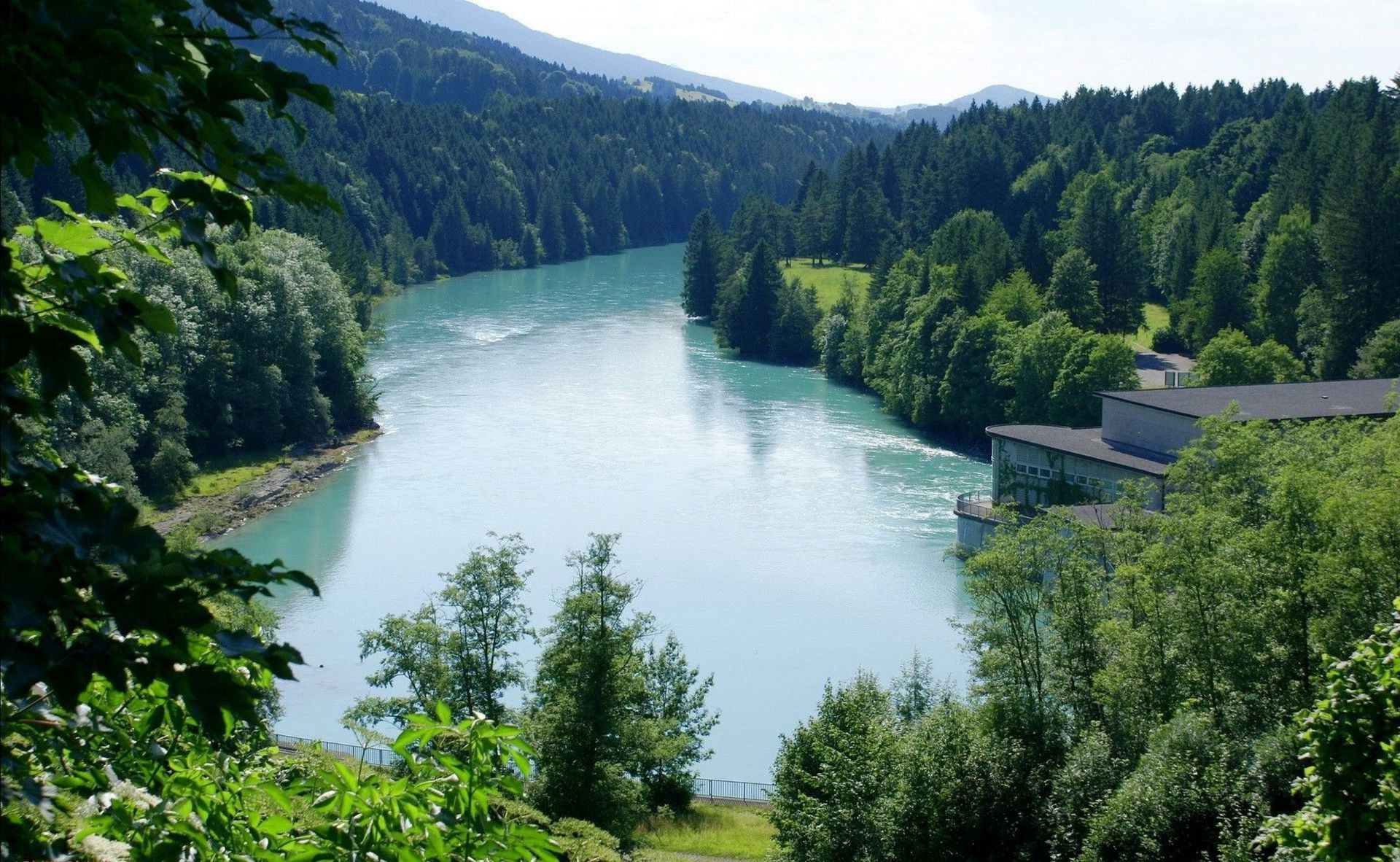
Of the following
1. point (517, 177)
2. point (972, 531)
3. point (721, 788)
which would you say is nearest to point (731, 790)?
point (721, 788)

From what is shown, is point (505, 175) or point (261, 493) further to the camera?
point (505, 175)

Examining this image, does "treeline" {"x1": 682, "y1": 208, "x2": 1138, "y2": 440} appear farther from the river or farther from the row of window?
the row of window

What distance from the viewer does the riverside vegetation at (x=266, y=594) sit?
2.55 meters

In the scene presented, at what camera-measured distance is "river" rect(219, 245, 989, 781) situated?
28797mm

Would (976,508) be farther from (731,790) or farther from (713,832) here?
(713,832)

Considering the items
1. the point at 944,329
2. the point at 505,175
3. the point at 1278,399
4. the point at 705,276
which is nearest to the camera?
the point at 1278,399

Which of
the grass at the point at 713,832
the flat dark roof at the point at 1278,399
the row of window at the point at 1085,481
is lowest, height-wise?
the grass at the point at 713,832

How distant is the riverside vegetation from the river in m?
5.09

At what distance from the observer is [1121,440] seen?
37.8m

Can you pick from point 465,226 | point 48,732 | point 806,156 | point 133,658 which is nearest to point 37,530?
point 133,658

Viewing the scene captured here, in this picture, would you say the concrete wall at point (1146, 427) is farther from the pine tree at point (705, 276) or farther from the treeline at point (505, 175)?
the pine tree at point (705, 276)

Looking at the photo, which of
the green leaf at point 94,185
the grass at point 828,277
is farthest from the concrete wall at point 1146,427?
the green leaf at point 94,185

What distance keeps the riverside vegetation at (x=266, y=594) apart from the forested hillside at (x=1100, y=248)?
77cm

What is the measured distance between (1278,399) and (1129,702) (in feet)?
69.9
